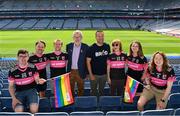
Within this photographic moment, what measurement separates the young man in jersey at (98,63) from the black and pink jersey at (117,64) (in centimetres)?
26

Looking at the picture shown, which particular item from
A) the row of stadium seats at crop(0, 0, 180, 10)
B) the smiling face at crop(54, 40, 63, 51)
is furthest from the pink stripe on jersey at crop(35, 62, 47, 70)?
the row of stadium seats at crop(0, 0, 180, 10)

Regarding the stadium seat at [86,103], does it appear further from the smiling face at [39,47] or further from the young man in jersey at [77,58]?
the smiling face at [39,47]

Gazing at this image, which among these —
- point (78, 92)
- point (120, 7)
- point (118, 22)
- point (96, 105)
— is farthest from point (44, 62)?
point (120, 7)

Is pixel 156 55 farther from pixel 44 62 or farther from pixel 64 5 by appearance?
pixel 64 5

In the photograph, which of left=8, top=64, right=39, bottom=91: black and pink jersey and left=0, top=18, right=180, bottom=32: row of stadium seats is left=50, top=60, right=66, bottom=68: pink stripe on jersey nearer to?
left=8, top=64, right=39, bottom=91: black and pink jersey

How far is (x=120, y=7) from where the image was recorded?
86625mm

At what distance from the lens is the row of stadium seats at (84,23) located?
7288 centimetres

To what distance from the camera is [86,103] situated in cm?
793

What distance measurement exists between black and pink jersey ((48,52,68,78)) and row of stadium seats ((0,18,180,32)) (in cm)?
6238

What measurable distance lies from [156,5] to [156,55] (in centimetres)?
8177

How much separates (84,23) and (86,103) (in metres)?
71.3

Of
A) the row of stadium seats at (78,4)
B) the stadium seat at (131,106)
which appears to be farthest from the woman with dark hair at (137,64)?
the row of stadium seats at (78,4)

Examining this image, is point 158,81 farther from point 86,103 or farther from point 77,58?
point 77,58

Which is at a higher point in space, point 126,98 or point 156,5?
point 156,5
